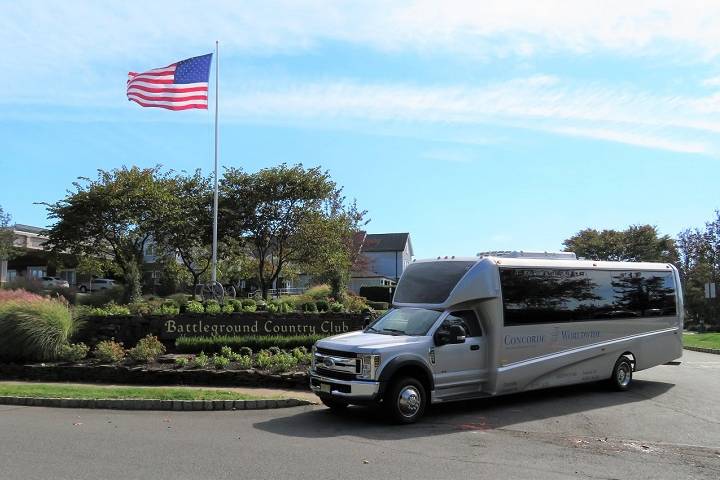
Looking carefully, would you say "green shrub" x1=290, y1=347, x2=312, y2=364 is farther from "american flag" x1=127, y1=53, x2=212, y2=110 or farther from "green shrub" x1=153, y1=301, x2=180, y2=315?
"american flag" x1=127, y1=53, x2=212, y2=110

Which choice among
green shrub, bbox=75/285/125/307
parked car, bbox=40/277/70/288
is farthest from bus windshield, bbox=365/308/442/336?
parked car, bbox=40/277/70/288

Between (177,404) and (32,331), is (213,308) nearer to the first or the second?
(32,331)

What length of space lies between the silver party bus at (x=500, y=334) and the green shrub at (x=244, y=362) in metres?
3.61

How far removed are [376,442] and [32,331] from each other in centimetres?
1059

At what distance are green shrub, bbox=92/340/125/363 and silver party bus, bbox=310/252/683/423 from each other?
6.80 metres

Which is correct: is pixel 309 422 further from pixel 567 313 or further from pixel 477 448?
pixel 567 313

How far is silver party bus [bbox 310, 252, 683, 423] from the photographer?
9477mm

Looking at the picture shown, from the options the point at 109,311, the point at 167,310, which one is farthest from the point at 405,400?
the point at 109,311

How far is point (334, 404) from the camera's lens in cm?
1035

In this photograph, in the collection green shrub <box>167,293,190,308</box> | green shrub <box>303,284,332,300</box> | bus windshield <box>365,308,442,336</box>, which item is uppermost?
green shrub <box>303,284,332,300</box>

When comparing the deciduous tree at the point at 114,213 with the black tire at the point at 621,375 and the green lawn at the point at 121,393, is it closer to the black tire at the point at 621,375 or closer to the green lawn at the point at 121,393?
the green lawn at the point at 121,393

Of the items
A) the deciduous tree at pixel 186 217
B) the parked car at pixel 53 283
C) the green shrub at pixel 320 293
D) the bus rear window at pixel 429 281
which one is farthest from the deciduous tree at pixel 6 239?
the bus rear window at pixel 429 281

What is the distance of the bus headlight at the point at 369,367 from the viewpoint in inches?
361

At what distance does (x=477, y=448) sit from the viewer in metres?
8.05
